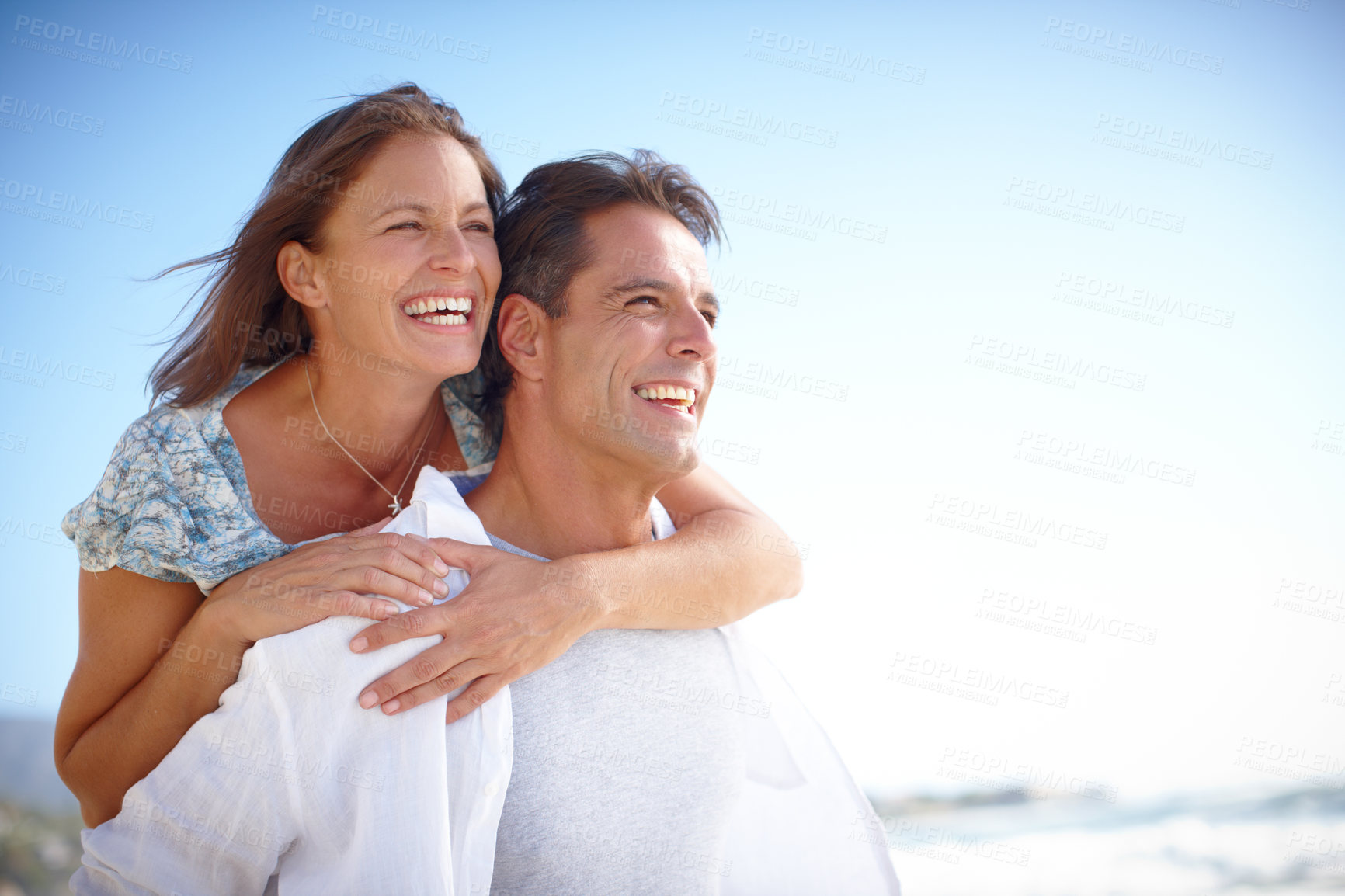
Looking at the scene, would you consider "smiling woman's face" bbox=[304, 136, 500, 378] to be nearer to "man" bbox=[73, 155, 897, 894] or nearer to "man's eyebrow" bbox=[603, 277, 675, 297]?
"man" bbox=[73, 155, 897, 894]

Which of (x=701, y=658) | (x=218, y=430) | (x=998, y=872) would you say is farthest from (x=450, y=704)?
(x=998, y=872)

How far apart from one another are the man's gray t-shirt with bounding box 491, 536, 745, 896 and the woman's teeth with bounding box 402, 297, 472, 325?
2.41 feet

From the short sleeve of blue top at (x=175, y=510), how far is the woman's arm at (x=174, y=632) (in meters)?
0.08

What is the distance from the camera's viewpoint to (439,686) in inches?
82.0

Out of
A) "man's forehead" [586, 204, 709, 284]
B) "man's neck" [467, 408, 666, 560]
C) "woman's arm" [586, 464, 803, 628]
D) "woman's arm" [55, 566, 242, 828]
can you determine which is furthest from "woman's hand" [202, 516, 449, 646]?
"man's forehead" [586, 204, 709, 284]

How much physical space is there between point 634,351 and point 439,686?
3.86ft

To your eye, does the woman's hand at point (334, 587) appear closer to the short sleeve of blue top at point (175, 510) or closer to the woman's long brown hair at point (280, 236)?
the short sleeve of blue top at point (175, 510)

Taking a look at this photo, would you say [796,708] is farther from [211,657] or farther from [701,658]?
[211,657]

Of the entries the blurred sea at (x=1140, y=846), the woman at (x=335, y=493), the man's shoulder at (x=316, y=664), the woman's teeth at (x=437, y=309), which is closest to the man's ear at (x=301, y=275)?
the woman at (x=335, y=493)

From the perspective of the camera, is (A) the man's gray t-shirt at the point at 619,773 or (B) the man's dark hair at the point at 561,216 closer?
(A) the man's gray t-shirt at the point at 619,773

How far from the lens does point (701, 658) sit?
273 centimetres

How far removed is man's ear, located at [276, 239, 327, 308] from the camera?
9.61 ft

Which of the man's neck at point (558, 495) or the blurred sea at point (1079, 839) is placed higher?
the man's neck at point (558, 495)

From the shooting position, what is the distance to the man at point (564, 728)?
2045 mm
